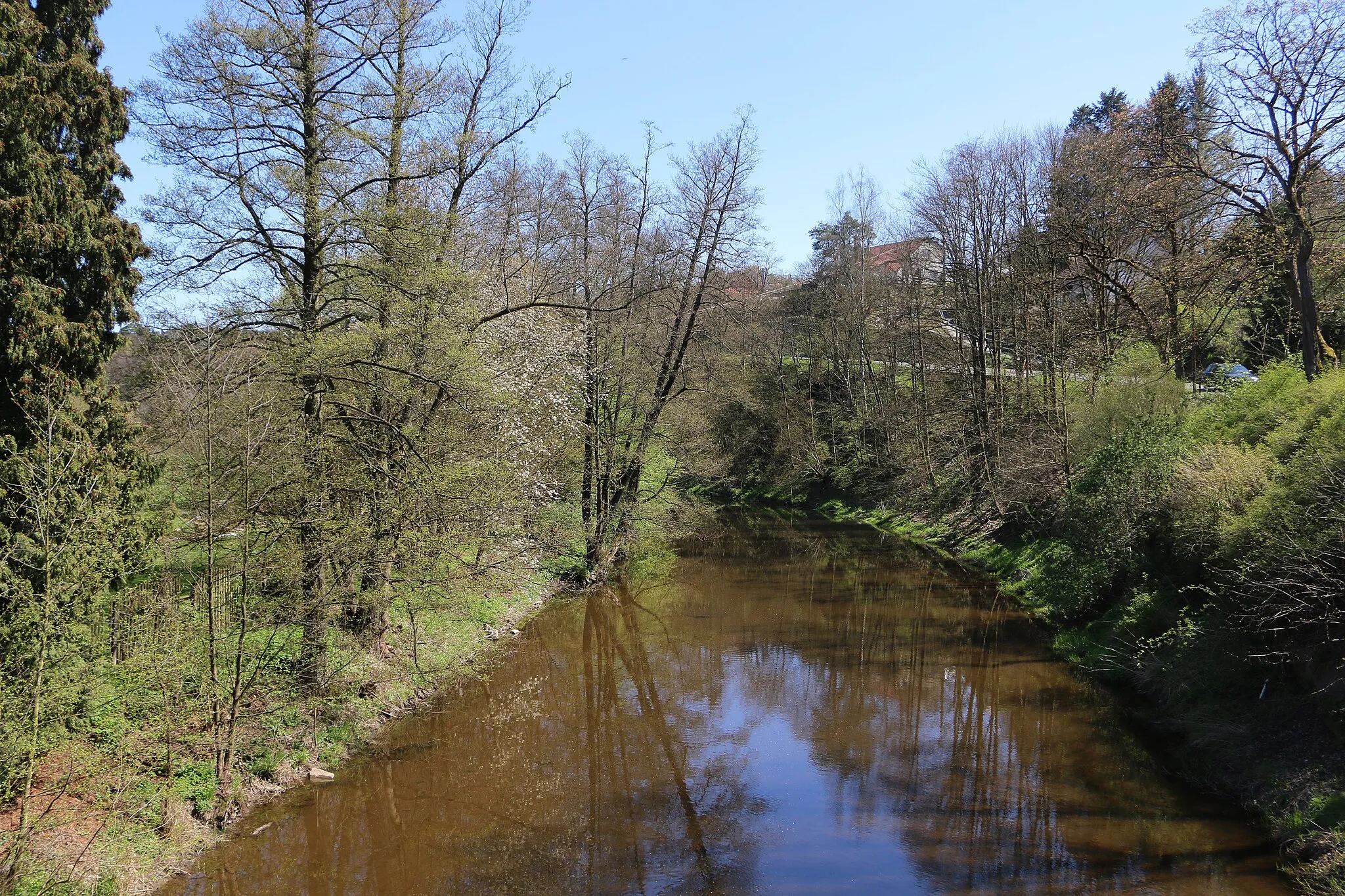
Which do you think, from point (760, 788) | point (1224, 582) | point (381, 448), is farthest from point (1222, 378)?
point (381, 448)

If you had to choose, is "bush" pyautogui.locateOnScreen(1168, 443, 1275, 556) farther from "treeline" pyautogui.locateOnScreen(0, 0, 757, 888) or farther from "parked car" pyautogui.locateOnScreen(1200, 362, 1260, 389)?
"treeline" pyautogui.locateOnScreen(0, 0, 757, 888)

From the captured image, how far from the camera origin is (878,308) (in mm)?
34562

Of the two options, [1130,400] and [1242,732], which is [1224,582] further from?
[1130,400]

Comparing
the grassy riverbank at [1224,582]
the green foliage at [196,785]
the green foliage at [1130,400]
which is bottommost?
the green foliage at [196,785]

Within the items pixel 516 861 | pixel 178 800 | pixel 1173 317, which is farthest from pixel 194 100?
pixel 1173 317

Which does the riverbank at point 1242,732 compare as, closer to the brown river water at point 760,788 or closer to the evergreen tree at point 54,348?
the brown river water at point 760,788

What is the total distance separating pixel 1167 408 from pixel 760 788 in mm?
11080

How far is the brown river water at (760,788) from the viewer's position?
27.3ft

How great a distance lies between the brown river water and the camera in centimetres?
833

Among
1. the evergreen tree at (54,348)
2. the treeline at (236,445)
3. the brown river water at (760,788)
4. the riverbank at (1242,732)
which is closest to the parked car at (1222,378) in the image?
the riverbank at (1242,732)

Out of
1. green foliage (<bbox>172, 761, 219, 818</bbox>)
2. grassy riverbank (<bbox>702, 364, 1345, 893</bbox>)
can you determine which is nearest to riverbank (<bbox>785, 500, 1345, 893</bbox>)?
grassy riverbank (<bbox>702, 364, 1345, 893</bbox>)

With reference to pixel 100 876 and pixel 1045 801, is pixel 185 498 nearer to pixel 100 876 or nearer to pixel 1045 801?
pixel 100 876

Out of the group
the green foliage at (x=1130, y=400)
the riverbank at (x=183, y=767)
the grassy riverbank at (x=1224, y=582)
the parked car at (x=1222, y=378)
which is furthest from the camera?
the green foliage at (x=1130, y=400)

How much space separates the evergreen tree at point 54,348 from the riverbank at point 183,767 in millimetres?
539
